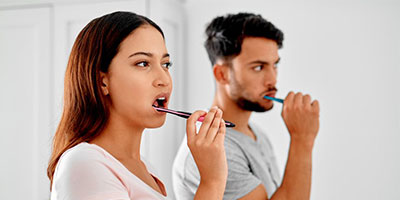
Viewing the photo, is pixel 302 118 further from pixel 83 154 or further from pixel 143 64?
pixel 83 154

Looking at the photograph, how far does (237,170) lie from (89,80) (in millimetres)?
554

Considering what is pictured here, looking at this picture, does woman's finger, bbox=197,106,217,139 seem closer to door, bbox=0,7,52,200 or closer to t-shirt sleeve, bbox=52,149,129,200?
t-shirt sleeve, bbox=52,149,129,200

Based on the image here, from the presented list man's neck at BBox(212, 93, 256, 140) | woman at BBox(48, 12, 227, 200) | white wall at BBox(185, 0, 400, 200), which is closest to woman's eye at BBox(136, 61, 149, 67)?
woman at BBox(48, 12, 227, 200)

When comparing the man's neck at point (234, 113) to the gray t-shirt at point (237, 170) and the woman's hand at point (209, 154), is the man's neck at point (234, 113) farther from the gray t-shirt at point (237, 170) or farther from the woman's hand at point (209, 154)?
the woman's hand at point (209, 154)

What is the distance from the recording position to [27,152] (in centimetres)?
195

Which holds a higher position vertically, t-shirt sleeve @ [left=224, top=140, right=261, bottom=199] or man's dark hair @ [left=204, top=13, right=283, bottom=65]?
man's dark hair @ [left=204, top=13, right=283, bottom=65]

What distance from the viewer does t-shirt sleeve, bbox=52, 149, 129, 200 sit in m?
0.60

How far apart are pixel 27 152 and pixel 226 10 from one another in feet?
4.19

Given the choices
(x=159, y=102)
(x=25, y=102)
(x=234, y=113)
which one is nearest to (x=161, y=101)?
(x=159, y=102)

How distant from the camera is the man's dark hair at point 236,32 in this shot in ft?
4.14

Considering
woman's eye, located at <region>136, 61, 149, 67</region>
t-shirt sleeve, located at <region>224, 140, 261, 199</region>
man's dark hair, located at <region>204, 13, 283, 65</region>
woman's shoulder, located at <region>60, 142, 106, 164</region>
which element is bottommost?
t-shirt sleeve, located at <region>224, 140, 261, 199</region>

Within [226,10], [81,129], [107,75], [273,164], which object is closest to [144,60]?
[107,75]

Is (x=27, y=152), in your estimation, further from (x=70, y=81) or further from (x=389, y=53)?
(x=389, y=53)

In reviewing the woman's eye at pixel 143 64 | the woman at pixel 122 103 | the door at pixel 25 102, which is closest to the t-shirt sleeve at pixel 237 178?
the woman at pixel 122 103
